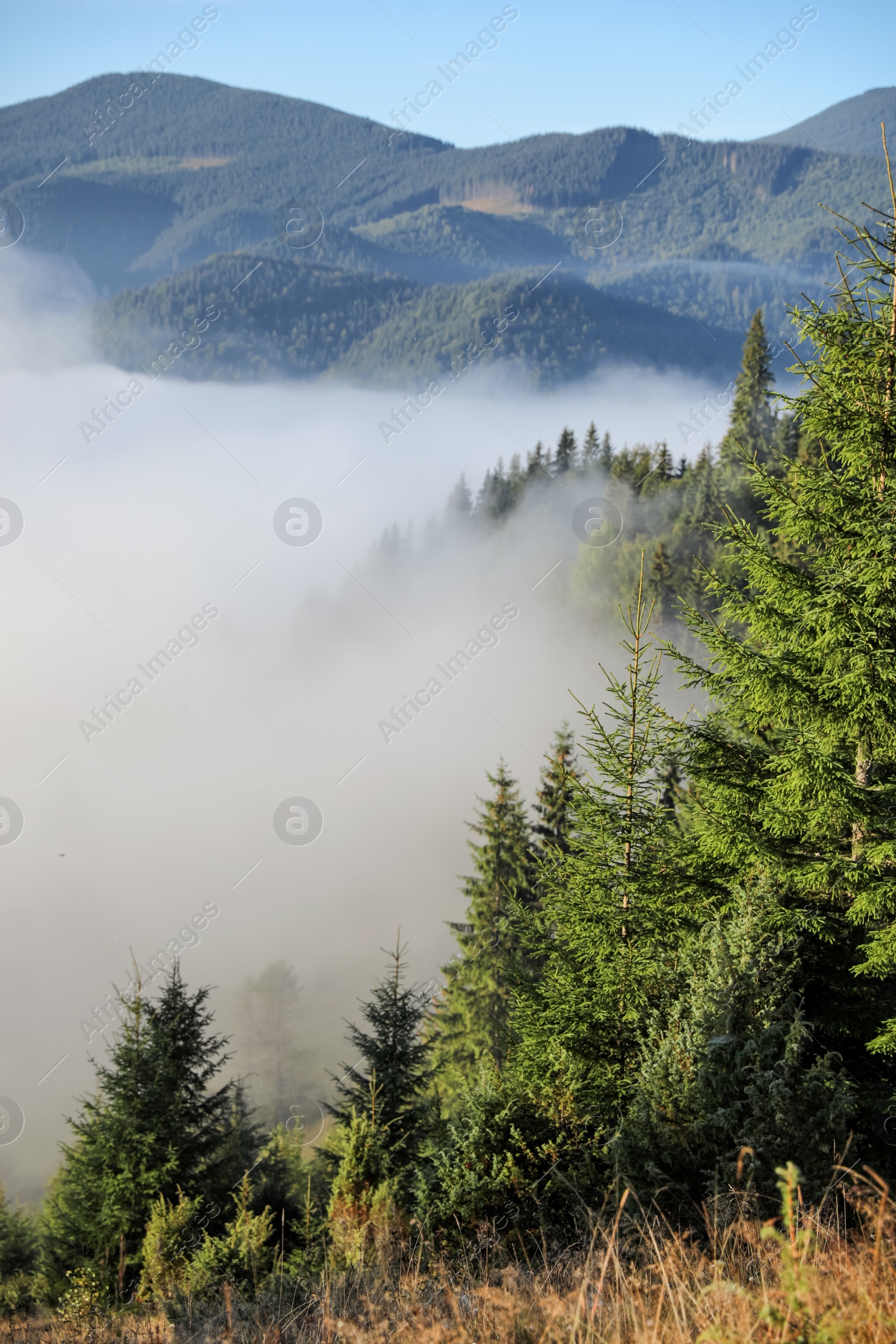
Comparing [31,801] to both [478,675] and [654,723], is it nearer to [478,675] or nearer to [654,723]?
[478,675]

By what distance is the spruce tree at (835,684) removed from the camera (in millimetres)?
8742

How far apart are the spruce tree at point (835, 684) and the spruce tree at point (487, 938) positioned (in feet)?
65.0

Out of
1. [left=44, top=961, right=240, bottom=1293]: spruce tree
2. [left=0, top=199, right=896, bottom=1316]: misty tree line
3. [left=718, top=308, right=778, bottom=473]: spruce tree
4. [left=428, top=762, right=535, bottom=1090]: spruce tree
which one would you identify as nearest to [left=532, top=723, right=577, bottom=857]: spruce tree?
[left=428, top=762, right=535, bottom=1090]: spruce tree

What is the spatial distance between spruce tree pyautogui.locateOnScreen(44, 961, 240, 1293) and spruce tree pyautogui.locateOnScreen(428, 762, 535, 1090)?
1251 cm

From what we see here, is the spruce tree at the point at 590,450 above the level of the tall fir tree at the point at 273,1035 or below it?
above

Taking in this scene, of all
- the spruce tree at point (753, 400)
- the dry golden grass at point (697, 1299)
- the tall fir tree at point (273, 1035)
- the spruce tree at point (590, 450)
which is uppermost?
the spruce tree at point (590, 450)

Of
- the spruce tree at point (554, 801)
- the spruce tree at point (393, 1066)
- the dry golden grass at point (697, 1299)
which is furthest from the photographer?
the spruce tree at point (554, 801)

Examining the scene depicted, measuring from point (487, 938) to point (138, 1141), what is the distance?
→ 622 inches

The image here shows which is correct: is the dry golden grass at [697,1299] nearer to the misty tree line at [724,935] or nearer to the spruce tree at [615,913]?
the misty tree line at [724,935]

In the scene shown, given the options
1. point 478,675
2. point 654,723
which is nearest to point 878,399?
point 654,723

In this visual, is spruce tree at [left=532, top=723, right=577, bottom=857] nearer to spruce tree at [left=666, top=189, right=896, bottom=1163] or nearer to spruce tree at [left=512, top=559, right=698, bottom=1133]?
spruce tree at [left=512, top=559, right=698, bottom=1133]

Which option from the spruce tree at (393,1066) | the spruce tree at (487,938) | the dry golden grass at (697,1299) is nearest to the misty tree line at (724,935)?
the dry golden grass at (697,1299)

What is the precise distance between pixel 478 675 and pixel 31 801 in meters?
109

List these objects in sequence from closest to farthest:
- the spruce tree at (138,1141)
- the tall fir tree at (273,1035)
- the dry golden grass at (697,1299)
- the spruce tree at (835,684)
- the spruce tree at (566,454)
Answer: the dry golden grass at (697,1299), the spruce tree at (835,684), the spruce tree at (138,1141), the tall fir tree at (273,1035), the spruce tree at (566,454)
